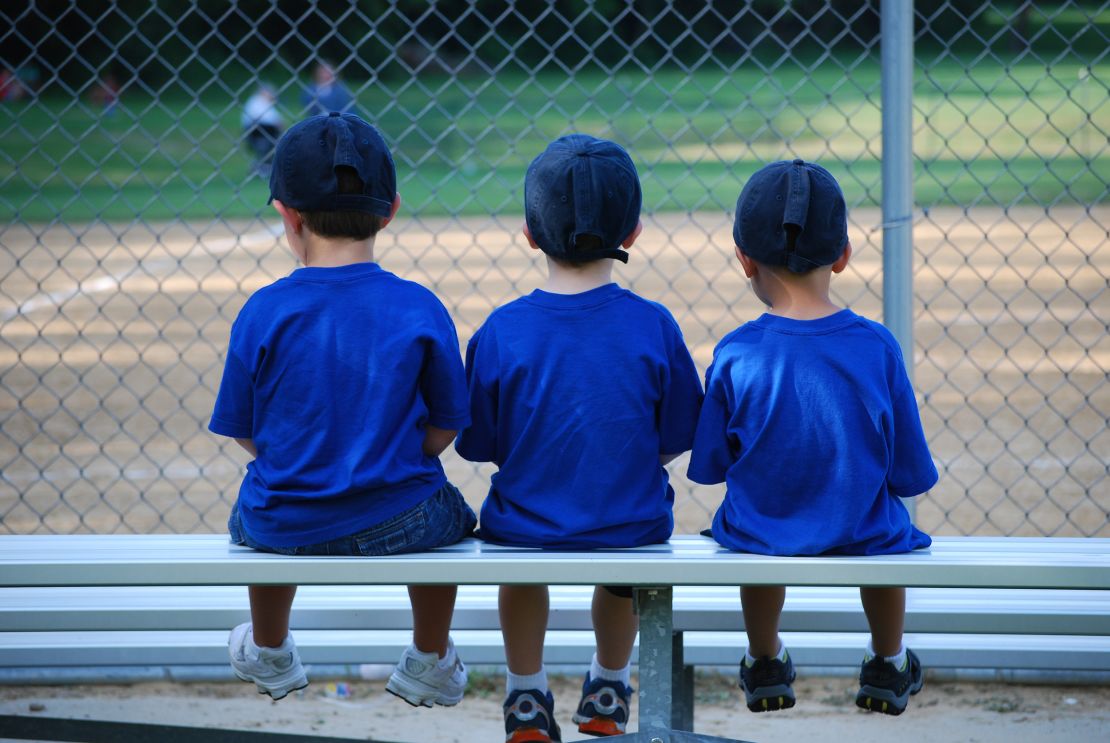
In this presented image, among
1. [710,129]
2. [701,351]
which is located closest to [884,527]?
[701,351]

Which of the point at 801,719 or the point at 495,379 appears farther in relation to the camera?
the point at 801,719

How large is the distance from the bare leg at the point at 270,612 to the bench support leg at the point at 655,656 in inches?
27.8

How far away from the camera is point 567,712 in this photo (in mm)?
3643

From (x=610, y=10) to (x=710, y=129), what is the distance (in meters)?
3.45

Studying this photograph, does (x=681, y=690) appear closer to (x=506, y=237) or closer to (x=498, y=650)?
(x=498, y=650)

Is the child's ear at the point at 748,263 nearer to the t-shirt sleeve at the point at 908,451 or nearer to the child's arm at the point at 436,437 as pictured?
the t-shirt sleeve at the point at 908,451

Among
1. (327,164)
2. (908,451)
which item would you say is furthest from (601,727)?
(327,164)

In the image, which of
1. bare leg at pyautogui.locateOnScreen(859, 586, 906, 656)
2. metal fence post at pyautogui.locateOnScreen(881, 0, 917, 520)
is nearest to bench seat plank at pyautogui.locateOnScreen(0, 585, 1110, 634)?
bare leg at pyautogui.locateOnScreen(859, 586, 906, 656)

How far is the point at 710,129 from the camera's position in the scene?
1058 inches

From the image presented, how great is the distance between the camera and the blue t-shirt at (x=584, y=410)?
239cm

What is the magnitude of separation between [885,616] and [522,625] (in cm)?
71

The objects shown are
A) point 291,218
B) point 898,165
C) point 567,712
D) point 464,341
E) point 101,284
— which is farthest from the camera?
point 101,284

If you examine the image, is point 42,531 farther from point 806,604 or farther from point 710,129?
point 710,129

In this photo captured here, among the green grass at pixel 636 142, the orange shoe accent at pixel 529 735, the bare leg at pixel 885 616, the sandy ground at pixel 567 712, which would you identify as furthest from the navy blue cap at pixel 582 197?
the green grass at pixel 636 142
